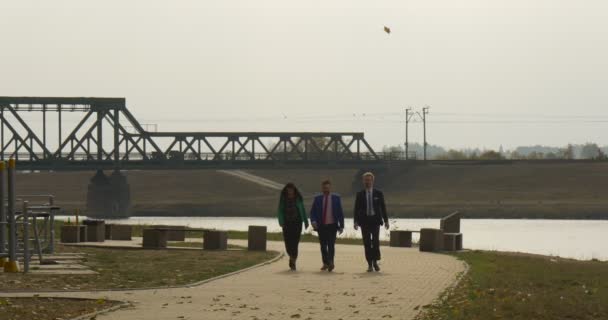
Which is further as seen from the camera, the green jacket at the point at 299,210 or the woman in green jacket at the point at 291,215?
the green jacket at the point at 299,210

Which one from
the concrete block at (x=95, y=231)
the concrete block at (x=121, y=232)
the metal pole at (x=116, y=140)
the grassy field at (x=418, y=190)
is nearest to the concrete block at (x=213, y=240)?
the concrete block at (x=95, y=231)

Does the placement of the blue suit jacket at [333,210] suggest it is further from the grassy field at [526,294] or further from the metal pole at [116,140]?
the metal pole at [116,140]

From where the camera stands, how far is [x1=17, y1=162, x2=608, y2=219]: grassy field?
11450 centimetres

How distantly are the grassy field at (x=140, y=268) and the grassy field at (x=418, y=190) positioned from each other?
7679 centimetres

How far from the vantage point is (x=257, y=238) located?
34.9 metres

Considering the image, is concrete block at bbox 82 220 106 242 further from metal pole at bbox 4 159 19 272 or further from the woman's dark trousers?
metal pole at bbox 4 159 19 272

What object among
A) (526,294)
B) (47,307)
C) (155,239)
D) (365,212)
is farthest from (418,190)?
(47,307)

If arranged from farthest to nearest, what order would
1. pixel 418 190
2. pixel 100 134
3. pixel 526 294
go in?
pixel 100 134 → pixel 418 190 → pixel 526 294

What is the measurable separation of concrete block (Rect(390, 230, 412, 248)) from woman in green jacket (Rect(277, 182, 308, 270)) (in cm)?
1203

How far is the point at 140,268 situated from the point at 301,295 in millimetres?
6338

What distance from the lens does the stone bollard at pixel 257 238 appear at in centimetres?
3478

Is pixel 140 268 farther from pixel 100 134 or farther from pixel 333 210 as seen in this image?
pixel 100 134

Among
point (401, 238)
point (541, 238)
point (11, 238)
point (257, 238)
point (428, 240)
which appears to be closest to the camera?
point (11, 238)

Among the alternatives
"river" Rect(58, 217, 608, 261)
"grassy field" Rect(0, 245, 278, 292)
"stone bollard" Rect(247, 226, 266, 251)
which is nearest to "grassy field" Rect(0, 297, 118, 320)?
"grassy field" Rect(0, 245, 278, 292)
